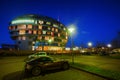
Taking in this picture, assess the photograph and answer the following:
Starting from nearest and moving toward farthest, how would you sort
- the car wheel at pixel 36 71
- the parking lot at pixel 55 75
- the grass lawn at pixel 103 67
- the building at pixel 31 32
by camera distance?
the parking lot at pixel 55 75 → the grass lawn at pixel 103 67 → the car wheel at pixel 36 71 → the building at pixel 31 32

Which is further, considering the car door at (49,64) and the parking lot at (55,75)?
the car door at (49,64)

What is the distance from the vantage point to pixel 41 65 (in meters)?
12.7

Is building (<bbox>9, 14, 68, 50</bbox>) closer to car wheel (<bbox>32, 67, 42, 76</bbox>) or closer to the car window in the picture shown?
the car window

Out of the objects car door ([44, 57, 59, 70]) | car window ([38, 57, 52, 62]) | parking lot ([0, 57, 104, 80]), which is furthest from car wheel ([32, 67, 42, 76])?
car window ([38, 57, 52, 62])

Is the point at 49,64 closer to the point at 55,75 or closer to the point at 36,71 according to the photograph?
the point at 36,71

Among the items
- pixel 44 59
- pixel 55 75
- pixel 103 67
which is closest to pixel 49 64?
pixel 44 59

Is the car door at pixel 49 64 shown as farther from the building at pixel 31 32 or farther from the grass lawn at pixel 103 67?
the building at pixel 31 32

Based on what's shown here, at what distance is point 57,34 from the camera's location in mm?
116438

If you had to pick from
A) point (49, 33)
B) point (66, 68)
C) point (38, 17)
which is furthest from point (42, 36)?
point (66, 68)

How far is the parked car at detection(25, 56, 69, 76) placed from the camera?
40.2ft

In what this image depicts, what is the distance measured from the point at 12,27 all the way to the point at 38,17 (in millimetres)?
21326

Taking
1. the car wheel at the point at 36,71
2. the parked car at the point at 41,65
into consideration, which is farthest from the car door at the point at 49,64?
the car wheel at the point at 36,71

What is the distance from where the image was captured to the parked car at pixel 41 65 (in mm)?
12242

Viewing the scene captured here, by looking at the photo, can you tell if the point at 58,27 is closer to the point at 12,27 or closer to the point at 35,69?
the point at 12,27
